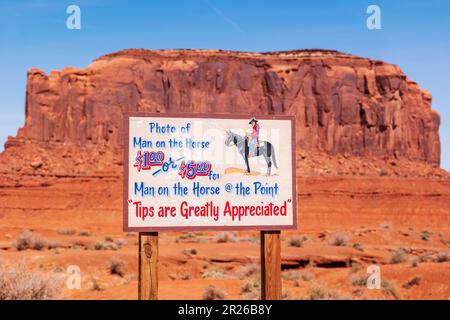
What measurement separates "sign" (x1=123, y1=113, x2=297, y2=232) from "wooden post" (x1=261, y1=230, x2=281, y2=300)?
0.18m

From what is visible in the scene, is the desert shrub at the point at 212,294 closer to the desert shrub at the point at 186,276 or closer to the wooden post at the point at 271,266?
Answer: the desert shrub at the point at 186,276

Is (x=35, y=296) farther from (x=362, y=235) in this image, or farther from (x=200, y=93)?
(x=200, y=93)

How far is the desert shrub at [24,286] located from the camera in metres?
11.4

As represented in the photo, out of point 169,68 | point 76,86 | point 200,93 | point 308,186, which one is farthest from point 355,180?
point 76,86

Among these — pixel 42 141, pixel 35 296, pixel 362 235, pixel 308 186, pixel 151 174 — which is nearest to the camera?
pixel 151 174

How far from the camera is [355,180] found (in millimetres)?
64375

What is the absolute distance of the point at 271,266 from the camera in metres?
7.64

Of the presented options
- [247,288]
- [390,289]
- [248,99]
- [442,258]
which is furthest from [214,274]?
[248,99]

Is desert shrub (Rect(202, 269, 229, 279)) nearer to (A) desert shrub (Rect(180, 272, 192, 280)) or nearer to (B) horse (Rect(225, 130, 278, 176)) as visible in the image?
(A) desert shrub (Rect(180, 272, 192, 280))

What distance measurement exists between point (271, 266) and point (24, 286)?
6.03 meters

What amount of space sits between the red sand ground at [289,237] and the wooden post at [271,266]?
7280 millimetres

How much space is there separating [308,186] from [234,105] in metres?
18.7

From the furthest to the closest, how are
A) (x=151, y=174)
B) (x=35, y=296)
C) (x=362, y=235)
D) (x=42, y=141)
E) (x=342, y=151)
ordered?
(x=342, y=151) < (x=42, y=141) < (x=362, y=235) < (x=35, y=296) < (x=151, y=174)

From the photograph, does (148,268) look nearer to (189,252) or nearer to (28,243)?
(189,252)
